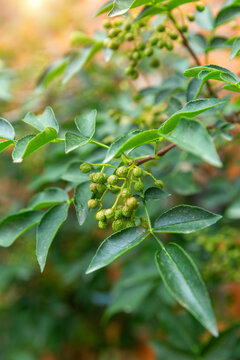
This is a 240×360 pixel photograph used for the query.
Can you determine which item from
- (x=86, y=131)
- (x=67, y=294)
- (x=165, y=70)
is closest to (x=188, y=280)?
(x=86, y=131)

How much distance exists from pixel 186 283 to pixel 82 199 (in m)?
0.28

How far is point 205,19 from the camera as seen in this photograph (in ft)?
3.47

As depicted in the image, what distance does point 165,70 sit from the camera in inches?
75.1

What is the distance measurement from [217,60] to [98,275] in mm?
1501

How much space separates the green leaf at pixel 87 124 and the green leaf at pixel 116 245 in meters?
0.18

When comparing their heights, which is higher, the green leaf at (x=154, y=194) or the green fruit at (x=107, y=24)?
the green fruit at (x=107, y=24)

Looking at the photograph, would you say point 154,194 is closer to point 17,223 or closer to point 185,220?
point 185,220

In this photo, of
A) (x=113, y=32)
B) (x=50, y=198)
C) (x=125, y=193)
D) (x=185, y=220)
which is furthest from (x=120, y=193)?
(x=113, y=32)

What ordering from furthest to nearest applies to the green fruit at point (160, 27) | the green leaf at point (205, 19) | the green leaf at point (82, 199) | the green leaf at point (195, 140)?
the green leaf at point (205, 19)
the green fruit at point (160, 27)
the green leaf at point (82, 199)
the green leaf at point (195, 140)

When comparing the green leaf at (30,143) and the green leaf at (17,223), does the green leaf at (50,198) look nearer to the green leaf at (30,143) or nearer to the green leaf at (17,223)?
the green leaf at (17,223)

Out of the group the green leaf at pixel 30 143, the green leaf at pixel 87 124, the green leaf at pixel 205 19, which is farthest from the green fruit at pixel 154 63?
the green leaf at pixel 30 143

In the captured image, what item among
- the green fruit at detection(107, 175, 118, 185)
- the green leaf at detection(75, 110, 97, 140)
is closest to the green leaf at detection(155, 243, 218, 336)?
the green fruit at detection(107, 175, 118, 185)

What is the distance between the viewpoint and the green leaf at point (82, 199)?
73 centimetres

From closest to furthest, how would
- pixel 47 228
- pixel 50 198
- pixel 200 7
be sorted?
pixel 47 228 → pixel 50 198 → pixel 200 7
